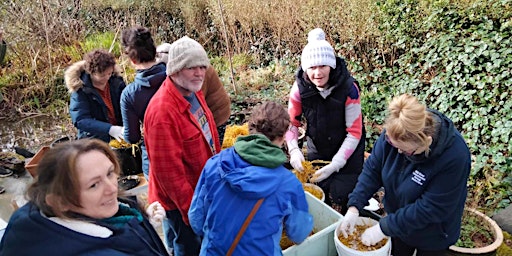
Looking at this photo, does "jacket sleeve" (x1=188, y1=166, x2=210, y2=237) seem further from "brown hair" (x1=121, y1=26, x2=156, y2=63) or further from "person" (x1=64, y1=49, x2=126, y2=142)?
"person" (x1=64, y1=49, x2=126, y2=142)

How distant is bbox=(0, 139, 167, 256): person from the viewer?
48.2 inches

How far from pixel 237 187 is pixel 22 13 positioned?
8164 mm

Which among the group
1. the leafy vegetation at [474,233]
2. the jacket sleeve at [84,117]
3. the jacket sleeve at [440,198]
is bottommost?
the leafy vegetation at [474,233]

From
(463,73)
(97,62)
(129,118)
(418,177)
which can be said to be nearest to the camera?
(418,177)

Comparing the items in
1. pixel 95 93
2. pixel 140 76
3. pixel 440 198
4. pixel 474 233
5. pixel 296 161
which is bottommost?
pixel 474 233

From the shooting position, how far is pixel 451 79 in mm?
4621

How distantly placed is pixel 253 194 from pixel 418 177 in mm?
891

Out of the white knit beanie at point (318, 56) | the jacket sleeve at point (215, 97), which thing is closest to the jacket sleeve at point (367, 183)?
the white knit beanie at point (318, 56)

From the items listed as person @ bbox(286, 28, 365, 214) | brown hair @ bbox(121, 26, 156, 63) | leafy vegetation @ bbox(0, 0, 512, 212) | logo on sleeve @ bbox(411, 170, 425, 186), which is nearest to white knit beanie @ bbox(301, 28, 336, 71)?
person @ bbox(286, 28, 365, 214)

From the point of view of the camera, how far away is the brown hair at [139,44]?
2.71 m

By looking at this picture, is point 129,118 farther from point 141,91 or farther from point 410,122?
point 410,122

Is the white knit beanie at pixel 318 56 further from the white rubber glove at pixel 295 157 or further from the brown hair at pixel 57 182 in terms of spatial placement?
the brown hair at pixel 57 182

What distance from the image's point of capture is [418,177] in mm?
2000

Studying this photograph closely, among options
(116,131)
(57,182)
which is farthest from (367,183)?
(116,131)
